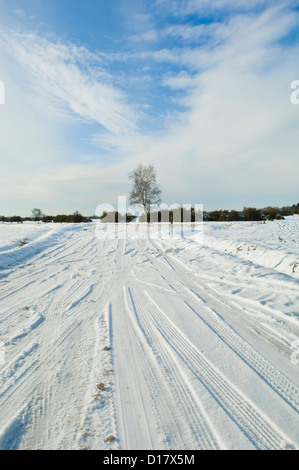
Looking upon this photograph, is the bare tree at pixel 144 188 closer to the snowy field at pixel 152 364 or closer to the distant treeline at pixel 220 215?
the distant treeline at pixel 220 215

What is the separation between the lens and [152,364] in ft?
7.43

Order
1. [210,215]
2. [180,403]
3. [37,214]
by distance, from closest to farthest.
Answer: [180,403] < [210,215] < [37,214]

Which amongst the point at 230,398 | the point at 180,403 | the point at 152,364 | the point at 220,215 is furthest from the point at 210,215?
the point at 180,403

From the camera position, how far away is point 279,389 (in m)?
1.92

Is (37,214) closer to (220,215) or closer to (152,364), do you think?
(220,215)

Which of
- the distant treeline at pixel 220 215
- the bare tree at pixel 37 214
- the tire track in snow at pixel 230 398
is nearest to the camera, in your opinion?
the tire track in snow at pixel 230 398

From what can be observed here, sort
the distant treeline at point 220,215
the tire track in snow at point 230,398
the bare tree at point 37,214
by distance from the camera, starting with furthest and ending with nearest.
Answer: the bare tree at point 37,214, the distant treeline at point 220,215, the tire track in snow at point 230,398

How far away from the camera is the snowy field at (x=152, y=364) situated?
157 cm

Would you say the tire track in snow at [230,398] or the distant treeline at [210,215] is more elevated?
the distant treeline at [210,215]

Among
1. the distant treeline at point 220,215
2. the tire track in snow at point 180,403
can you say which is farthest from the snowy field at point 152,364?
the distant treeline at point 220,215

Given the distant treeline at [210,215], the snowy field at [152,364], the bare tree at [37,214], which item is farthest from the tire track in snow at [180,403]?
the bare tree at [37,214]

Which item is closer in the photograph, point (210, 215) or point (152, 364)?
point (152, 364)

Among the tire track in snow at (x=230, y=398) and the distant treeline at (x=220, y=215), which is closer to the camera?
the tire track in snow at (x=230, y=398)
